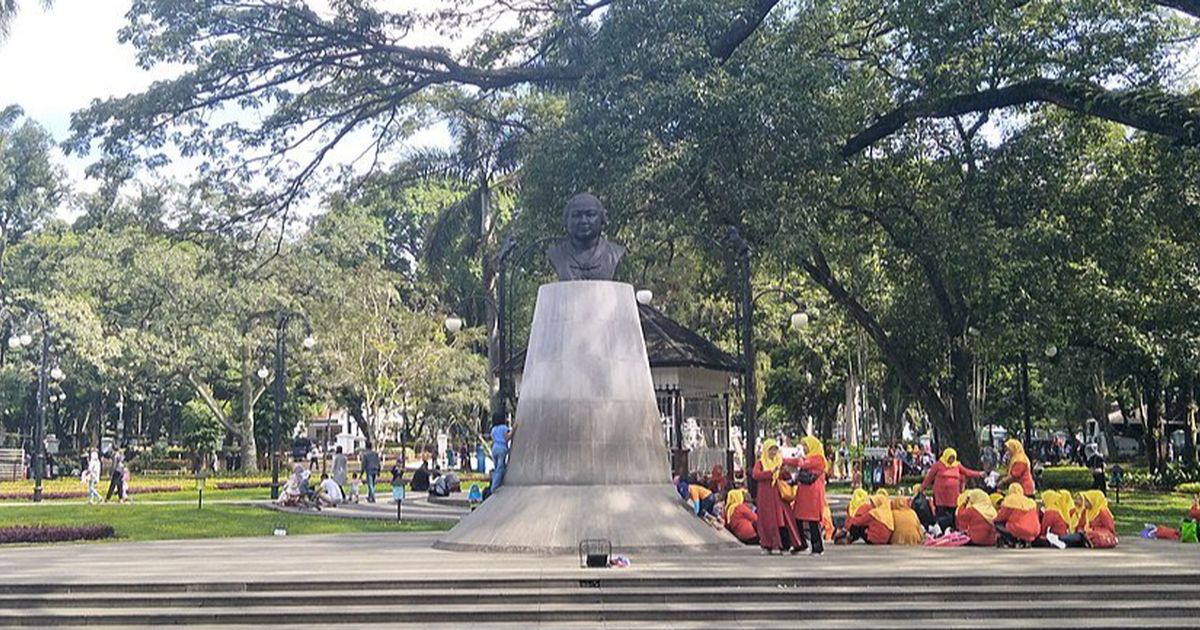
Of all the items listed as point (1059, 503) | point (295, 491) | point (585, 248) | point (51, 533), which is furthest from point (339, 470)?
point (1059, 503)

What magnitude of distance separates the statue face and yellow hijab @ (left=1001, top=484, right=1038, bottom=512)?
615 cm

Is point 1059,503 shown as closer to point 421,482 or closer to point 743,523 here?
point 743,523

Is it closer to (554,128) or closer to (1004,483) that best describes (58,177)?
(554,128)

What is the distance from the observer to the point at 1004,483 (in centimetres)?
1661

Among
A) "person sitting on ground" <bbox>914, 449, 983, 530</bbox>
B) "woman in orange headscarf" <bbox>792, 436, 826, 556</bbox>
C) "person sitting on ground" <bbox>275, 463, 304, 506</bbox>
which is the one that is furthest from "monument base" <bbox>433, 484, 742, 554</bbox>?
"person sitting on ground" <bbox>275, 463, 304, 506</bbox>

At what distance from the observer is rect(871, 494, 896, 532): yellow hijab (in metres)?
14.5

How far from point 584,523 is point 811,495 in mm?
2619

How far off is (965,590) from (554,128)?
473 inches

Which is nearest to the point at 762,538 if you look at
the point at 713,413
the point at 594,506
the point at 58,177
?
the point at 594,506

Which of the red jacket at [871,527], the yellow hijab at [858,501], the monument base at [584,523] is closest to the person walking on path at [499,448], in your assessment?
the monument base at [584,523]

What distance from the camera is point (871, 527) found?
1460 cm

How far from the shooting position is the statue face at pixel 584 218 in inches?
590

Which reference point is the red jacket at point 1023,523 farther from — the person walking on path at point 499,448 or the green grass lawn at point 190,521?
the green grass lawn at point 190,521

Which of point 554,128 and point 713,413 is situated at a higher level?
point 554,128
